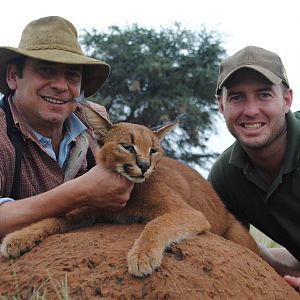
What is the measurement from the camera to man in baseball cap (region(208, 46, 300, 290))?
5613mm

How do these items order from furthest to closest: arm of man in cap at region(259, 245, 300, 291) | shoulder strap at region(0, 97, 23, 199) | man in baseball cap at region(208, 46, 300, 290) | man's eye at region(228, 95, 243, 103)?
arm of man in cap at region(259, 245, 300, 291)
man's eye at region(228, 95, 243, 103)
man in baseball cap at region(208, 46, 300, 290)
shoulder strap at region(0, 97, 23, 199)

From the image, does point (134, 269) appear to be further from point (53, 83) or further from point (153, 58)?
point (153, 58)

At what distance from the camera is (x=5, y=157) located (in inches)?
201

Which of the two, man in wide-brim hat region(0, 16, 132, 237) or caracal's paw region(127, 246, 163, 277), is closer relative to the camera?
caracal's paw region(127, 246, 163, 277)

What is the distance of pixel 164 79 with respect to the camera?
29797mm

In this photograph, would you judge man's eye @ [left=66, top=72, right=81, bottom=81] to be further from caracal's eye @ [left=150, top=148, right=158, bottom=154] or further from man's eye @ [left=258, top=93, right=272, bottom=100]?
man's eye @ [left=258, top=93, right=272, bottom=100]

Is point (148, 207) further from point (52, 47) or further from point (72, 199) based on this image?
point (52, 47)

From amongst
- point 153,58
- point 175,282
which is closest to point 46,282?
point 175,282

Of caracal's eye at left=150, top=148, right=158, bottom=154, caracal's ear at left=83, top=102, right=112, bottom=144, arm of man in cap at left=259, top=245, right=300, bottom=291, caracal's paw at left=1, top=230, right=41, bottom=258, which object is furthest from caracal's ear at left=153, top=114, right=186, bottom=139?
arm of man in cap at left=259, top=245, right=300, bottom=291

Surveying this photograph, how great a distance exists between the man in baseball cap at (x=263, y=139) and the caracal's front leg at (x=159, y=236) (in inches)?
56.1

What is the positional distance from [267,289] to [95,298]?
1.16 metres

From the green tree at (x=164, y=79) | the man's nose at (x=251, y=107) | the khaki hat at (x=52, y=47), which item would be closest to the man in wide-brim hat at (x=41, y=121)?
the khaki hat at (x=52, y=47)

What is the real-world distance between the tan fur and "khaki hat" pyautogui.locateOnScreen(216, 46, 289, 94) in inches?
46.0

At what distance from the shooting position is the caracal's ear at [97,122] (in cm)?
467
